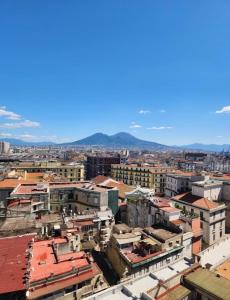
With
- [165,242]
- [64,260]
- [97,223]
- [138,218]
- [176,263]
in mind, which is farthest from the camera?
[138,218]

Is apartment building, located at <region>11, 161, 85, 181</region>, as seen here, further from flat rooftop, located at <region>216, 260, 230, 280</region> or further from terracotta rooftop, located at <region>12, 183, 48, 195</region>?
flat rooftop, located at <region>216, 260, 230, 280</region>

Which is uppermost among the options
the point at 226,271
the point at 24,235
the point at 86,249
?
the point at 24,235

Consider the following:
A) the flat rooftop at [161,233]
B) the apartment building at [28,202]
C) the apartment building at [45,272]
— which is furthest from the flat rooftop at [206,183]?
the apartment building at [45,272]

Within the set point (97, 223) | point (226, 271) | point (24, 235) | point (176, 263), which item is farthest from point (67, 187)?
point (226, 271)

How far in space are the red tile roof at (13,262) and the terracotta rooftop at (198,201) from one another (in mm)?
38868

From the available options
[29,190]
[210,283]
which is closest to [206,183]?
[210,283]

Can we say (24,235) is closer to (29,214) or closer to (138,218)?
(29,214)

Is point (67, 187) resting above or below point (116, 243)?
above

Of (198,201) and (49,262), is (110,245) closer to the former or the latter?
(49,262)

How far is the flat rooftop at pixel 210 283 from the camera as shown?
86.1 ft

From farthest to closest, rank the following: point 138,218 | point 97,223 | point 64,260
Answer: point 138,218
point 97,223
point 64,260

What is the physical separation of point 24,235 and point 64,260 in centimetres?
1066

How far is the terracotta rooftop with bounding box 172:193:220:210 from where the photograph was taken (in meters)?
58.3

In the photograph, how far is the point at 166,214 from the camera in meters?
49.7
